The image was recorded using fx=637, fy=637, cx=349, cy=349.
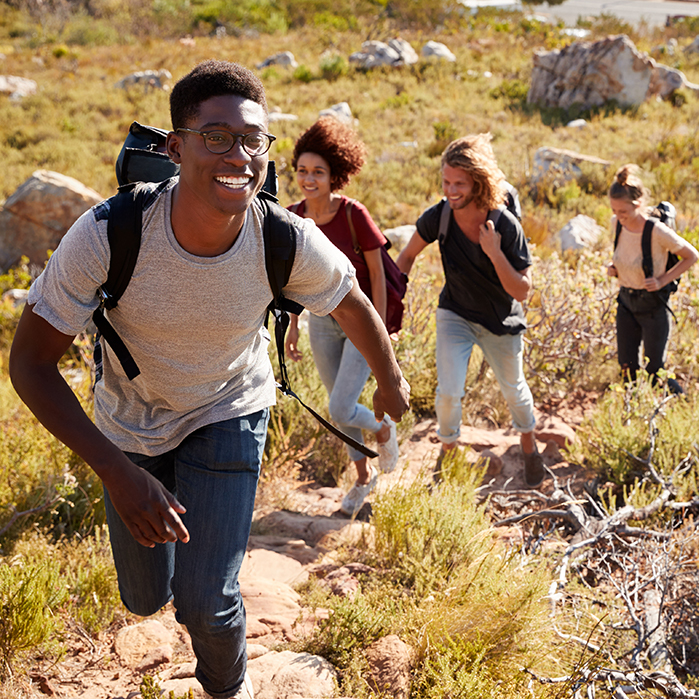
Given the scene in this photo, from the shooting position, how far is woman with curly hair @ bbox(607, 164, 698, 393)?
438 cm

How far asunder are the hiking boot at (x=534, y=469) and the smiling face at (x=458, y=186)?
1.82 metres

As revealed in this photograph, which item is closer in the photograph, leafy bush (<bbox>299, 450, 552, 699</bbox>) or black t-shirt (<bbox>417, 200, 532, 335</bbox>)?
leafy bush (<bbox>299, 450, 552, 699</bbox>)

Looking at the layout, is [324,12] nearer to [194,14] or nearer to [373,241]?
[194,14]

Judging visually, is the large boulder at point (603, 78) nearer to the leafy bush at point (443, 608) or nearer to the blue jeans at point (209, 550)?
the leafy bush at point (443, 608)

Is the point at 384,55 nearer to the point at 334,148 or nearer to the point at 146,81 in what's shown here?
the point at 146,81

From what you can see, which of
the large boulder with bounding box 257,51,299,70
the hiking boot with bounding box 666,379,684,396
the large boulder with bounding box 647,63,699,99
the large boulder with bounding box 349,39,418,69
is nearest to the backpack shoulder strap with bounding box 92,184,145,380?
the hiking boot with bounding box 666,379,684,396

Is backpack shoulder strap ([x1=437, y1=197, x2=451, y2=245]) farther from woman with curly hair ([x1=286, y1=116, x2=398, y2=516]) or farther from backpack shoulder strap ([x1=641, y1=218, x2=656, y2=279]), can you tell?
backpack shoulder strap ([x1=641, y1=218, x2=656, y2=279])

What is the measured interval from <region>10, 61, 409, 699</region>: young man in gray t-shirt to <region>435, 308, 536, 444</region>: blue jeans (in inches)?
68.6

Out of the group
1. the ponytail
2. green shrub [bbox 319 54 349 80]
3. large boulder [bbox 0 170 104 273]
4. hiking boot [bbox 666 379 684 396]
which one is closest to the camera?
the ponytail

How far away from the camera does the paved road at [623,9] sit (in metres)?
30.3

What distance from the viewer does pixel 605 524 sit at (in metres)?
3.35

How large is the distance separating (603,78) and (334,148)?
52.0 feet

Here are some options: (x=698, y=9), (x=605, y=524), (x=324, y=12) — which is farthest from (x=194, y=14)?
(x=605, y=524)

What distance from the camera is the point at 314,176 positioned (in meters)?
3.57
